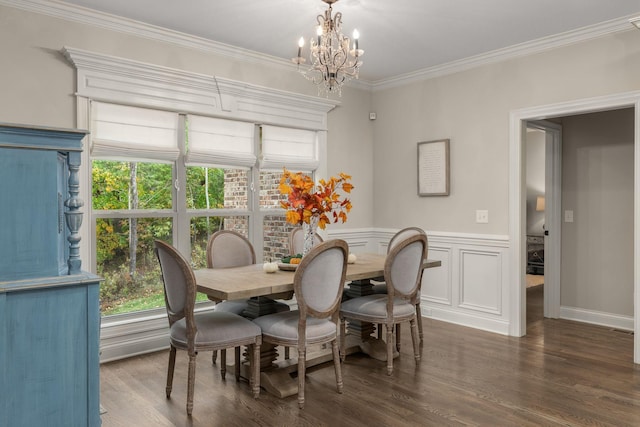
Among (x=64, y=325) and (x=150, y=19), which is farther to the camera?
(x=150, y=19)

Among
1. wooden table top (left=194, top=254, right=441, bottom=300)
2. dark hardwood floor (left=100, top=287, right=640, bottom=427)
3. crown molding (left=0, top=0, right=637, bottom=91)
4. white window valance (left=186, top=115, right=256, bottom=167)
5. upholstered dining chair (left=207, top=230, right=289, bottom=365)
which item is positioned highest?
crown molding (left=0, top=0, right=637, bottom=91)

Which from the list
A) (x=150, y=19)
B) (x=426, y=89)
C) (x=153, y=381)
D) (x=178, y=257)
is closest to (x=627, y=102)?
(x=426, y=89)

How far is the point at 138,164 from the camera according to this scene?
154 inches

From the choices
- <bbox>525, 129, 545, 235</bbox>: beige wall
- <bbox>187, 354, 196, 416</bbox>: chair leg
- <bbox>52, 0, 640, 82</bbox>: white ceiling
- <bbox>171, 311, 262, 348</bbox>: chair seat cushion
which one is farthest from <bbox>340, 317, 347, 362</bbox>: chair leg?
<bbox>525, 129, 545, 235</bbox>: beige wall

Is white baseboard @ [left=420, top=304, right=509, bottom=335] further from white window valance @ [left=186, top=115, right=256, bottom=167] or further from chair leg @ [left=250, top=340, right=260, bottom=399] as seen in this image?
chair leg @ [left=250, top=340, right=260, bottom=399]

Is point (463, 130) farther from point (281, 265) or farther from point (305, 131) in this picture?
point (281, 265)

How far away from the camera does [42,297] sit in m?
1.97

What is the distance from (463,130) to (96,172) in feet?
11.2

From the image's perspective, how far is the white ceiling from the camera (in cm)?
341

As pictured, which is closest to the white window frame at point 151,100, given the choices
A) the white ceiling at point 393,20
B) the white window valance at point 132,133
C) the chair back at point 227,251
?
the white window valance at point 132,133

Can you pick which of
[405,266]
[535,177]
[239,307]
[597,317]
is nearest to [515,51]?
[405,266]

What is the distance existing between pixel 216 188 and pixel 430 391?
2.54 metres

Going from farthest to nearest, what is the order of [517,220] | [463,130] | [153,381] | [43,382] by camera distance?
1. [463,130]
2. [517,220]
3. [153,381]
4. [43,382]

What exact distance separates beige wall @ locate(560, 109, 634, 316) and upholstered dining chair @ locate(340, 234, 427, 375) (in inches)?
92.0
